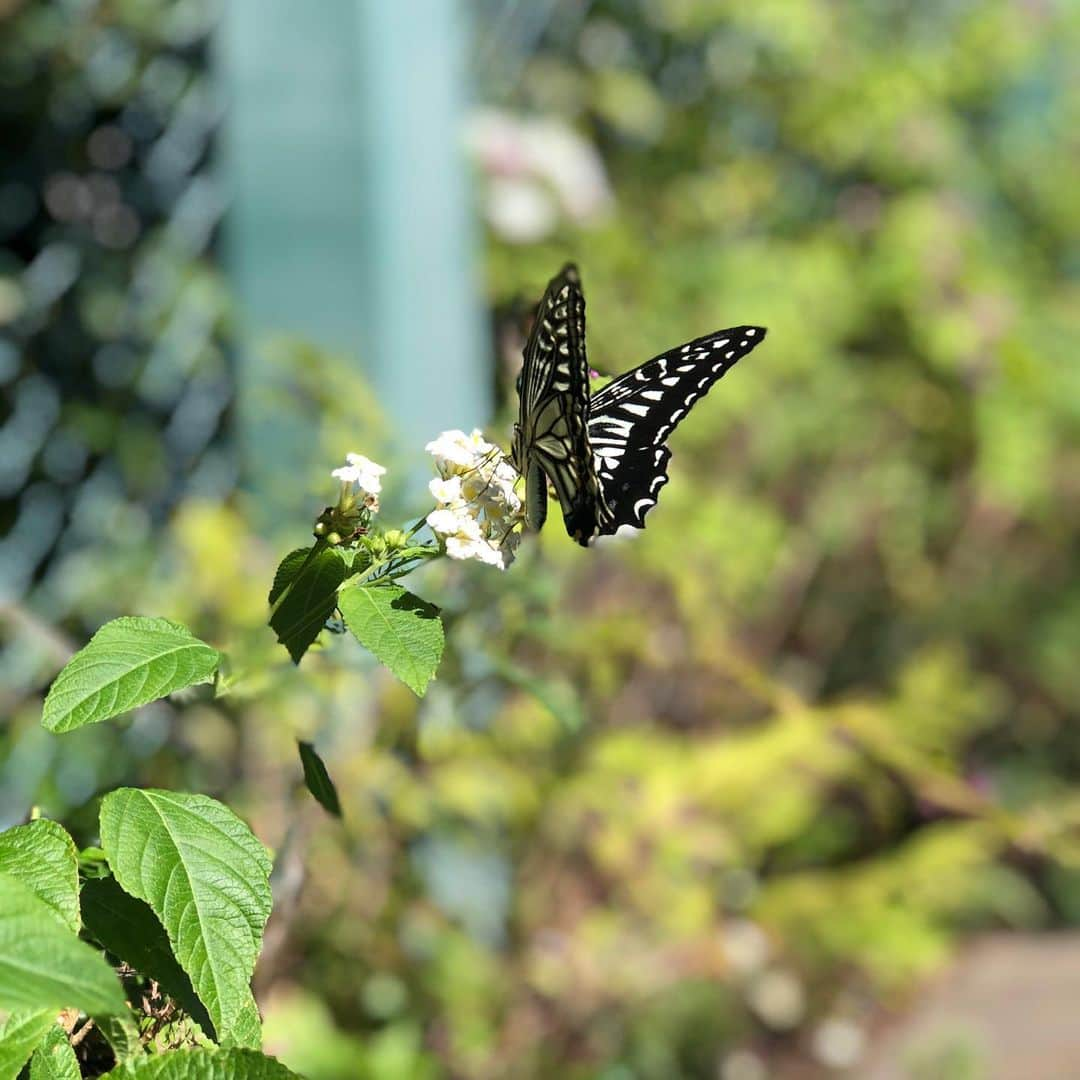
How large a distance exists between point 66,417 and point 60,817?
64.0 inches

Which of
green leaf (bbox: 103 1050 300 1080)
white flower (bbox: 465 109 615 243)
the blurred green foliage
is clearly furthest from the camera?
white flower (bbox: 465 109 615 243)

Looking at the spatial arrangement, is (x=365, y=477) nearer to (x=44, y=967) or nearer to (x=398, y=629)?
(x=398, y=629)

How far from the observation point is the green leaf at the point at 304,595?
66 centimetres

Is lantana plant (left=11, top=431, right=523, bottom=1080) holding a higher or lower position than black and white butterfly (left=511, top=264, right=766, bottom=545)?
lower

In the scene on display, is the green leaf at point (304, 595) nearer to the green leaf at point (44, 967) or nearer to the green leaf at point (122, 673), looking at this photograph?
the green leaf at point (122, 673)

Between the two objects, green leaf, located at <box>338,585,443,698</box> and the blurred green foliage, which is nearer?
green leaf, located at <box>338,585,443,698</box>

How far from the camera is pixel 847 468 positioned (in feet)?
11.9

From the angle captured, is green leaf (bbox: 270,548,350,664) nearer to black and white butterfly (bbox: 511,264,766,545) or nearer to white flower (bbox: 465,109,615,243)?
black and white butterfly (bbox: 511,264,766,545)

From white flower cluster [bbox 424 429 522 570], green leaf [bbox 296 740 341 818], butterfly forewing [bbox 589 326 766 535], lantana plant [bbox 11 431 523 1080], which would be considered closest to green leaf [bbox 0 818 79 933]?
lantana plant [bbox 11 431 523 1080]

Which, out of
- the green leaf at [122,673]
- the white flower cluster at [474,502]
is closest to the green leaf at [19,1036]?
the green leaf at [122,673]

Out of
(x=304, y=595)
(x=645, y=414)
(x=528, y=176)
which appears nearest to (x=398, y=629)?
(x=304, y=595)

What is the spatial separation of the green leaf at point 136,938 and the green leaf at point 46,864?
0.06 m

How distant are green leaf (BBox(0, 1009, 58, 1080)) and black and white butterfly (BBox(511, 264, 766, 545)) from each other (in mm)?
379

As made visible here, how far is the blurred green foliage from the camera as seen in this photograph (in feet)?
5.20
